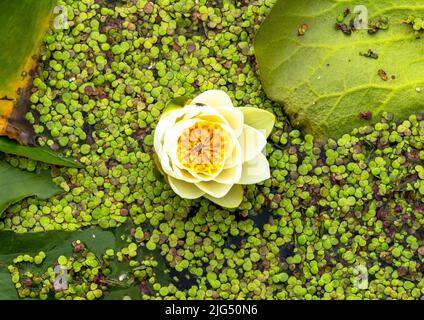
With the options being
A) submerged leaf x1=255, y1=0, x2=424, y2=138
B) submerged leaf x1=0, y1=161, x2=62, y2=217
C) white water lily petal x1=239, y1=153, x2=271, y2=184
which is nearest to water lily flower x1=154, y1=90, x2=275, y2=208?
white water lily petal x1=239, y1=153, x2=271, y2=184

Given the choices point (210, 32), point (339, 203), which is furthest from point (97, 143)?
Result: point (339, 203)

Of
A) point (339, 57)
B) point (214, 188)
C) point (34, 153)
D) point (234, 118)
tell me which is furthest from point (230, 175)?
point (34, 153)

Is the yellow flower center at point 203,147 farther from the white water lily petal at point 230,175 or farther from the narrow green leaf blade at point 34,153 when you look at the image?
the narrow green leaf blade at point 34,153

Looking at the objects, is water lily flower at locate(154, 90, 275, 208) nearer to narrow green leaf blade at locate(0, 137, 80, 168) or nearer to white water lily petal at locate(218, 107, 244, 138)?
white water lily petal at locate(218, 107, 244, 138)

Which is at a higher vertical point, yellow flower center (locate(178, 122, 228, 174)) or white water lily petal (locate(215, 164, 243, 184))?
yellow flower center (locate(178, 122, 228, 174))

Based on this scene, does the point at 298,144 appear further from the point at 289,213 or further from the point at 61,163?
the point at 61,163

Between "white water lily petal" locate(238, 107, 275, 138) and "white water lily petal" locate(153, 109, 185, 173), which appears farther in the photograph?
"white water lily petal" locate(238, 107, 275, 138)

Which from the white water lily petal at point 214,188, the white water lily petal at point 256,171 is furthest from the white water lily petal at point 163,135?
the white water lily petal at point 256,171
